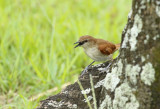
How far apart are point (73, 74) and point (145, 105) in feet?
10.9

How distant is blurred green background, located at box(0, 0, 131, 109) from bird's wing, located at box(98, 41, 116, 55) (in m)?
1.00

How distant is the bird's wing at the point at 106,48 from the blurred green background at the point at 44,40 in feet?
3.27

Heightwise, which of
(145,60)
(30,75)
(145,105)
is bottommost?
(145,105)

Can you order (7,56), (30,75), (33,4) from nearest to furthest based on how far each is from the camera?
(30,75) → (7,56) → (33,4)

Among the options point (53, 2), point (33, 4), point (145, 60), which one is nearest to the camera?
point (145, 60)

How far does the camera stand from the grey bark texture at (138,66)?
289 cm

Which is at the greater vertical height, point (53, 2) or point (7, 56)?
point (53, 2)

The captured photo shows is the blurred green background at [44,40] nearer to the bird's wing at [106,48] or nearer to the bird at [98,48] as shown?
the bird at [98,48]

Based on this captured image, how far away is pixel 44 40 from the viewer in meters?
6.93

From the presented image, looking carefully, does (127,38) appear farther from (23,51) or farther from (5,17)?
(5,17)

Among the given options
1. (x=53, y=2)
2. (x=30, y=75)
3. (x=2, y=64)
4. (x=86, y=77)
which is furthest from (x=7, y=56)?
(x=53, y=2)

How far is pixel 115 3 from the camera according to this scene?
898 centimetres

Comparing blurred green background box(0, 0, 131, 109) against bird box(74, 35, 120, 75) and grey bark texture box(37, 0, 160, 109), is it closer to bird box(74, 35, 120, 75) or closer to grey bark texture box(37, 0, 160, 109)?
bird box(74, 35, 120, 75)

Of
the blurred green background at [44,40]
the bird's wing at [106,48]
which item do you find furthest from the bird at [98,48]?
the blurred green background at [44,40]
